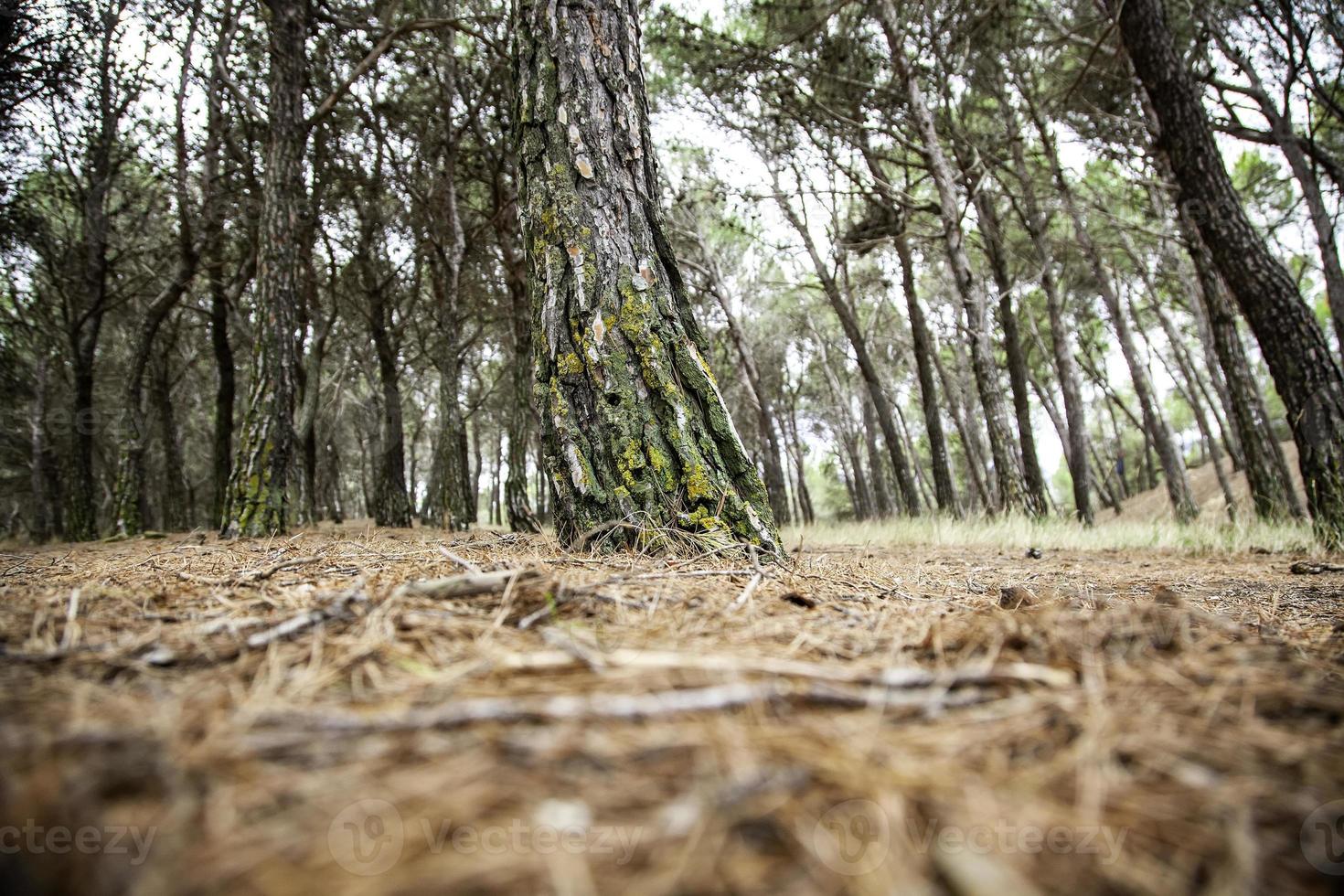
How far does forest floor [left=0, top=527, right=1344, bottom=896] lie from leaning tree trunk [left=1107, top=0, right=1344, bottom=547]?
4.36m

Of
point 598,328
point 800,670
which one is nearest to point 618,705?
point 800,670

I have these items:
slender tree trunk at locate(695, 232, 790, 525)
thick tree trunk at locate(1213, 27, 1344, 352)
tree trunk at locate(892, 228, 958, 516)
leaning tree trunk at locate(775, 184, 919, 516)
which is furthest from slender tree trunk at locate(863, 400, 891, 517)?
thick tree trunk at locate(1213, 27, 1344, 352)

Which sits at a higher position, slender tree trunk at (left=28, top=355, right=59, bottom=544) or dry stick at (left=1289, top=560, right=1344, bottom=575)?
slender tree trunk at (left=28, top=355, right=59, bottom=544)

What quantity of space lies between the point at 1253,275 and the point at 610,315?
4.98 metres

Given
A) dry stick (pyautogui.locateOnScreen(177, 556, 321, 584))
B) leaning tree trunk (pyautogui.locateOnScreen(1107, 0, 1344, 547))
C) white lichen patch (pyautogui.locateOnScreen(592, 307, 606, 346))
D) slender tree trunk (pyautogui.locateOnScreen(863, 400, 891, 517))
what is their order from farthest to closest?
slender tree trunk (pyautogui.locateOnScreen(863, 400, 891, 517))
leaning tree trunk (pyautogui.locateOnScreen(1107, 0, 1344, 547))
white lichen patch (pyautogui.locateOnScreen(592, 307, 606, 346))
dry stick (pyautogui.locateOnScreen(177, 556, 321, 584))

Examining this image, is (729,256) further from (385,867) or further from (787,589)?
(385,867)

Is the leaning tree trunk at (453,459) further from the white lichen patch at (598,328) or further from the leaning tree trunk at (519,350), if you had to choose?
the white lichen patch at (598,328)

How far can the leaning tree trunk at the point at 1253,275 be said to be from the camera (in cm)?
394

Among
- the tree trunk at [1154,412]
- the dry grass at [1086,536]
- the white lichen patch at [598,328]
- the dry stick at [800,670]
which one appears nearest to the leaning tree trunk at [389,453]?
the dry grass at [1086,536]

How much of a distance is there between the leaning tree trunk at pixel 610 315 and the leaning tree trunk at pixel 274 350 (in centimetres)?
378

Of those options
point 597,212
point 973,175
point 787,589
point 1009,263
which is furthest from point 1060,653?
point 1009,263

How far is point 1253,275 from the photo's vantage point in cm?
426

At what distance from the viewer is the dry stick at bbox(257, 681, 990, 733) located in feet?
2.06

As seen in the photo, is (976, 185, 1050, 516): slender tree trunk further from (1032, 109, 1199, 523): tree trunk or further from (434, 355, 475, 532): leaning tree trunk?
(434, 355, 475, 532): leaning tree trunk
